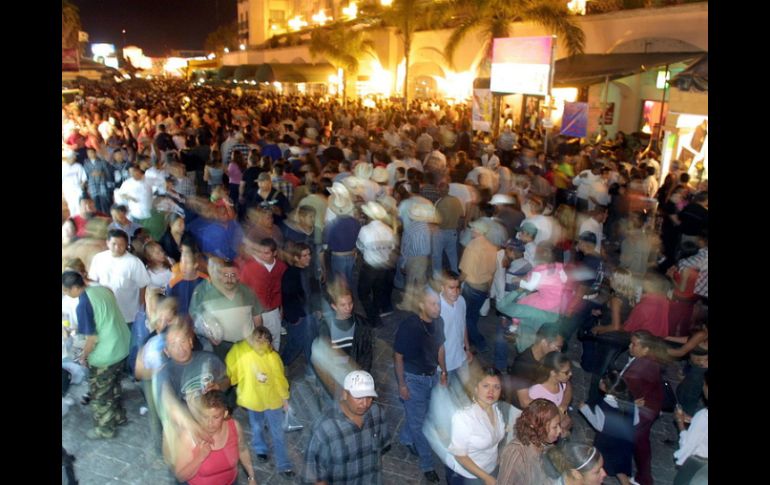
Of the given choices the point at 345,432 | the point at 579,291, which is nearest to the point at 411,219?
the point at 579,291

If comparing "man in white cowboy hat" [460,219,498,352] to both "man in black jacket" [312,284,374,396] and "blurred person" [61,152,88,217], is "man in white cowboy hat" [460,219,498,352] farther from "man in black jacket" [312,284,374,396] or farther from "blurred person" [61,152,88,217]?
"blurred person" [61,152,88,217]

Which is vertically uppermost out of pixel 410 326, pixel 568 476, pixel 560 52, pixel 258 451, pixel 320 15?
pixel 320 15

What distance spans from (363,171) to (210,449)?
570cm

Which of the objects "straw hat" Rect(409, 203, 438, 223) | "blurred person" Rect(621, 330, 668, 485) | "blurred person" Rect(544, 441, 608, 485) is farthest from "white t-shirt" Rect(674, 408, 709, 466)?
"straw hat" Rect(409, 203, 438, 223)

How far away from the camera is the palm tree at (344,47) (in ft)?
97.0

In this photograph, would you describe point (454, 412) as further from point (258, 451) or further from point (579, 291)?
point (579, 291)

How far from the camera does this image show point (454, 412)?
386 centimetres

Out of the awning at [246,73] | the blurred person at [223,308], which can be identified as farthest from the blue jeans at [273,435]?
the awning at [246,73]

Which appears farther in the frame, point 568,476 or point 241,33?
point 241,33

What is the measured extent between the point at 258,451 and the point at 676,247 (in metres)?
6.23

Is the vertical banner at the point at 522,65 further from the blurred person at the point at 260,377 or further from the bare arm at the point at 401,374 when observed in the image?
the blurred person at the point at 260,377

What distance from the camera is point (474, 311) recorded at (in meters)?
6.47

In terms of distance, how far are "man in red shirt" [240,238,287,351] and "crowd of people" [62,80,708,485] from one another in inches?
0.7

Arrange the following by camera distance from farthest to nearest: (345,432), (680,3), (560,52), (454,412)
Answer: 1. (560,52)
2. (680,3)
3. (454,412)
4. (345,432)
